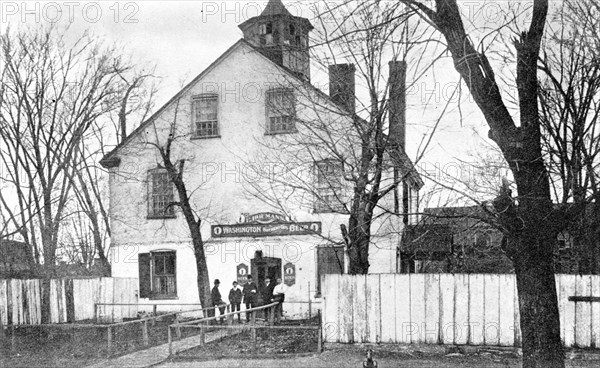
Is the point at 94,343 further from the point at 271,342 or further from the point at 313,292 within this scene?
the point at 313,292

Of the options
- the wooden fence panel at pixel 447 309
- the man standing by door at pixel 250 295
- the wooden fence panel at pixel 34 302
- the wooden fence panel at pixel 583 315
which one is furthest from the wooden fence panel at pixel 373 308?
the wooden fence panel at pixel 34 302

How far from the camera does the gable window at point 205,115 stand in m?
24.3

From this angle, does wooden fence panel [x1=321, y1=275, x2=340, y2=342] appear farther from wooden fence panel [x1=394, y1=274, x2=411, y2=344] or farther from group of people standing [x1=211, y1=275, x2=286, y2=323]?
group of people standing [x1=211, y1=275, x2=286, y2=323]

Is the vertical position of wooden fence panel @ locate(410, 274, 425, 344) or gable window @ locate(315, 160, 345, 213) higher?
gable window @ locate(315, 160, 345, 213)

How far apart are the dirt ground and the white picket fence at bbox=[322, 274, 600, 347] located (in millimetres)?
360

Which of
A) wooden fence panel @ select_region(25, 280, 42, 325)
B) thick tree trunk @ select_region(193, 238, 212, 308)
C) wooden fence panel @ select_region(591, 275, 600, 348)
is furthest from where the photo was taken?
thick tree trunk @ select_region(193, 238, 212, 308)

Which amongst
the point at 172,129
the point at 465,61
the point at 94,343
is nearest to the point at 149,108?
the point at 172,129

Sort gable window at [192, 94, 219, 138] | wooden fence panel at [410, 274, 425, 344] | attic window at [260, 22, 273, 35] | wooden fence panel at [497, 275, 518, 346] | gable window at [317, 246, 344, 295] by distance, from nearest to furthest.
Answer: wooden fence panel at [497, 275, 518, 346] → wooden fence panel at [410, 274, 425, 344] → gable window at [317, 246, 344, 295] → gable window at [192, 94, 219, 138] → attic window at [260, 22, 273, 35]

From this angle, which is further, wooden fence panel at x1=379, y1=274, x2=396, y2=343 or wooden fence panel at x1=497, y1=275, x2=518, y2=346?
wooden fence panel at x1=379, y1=274, x2=396, y2=343

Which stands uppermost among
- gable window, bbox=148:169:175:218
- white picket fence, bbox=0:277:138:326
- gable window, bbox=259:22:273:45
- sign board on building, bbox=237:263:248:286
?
gable window, bbox=259:22:273:45

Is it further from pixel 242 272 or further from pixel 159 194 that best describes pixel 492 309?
pixel 159 194

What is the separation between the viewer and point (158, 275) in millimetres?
24469

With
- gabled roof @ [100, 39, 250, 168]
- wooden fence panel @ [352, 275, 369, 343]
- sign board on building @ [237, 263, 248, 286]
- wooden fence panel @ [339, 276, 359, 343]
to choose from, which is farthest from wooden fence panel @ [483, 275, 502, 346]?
gabled roof @ [100, 39, 250, 168]

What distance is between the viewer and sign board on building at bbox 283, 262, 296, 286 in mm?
22688
